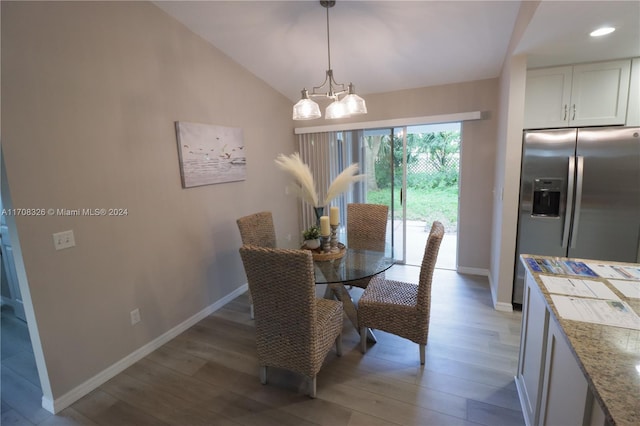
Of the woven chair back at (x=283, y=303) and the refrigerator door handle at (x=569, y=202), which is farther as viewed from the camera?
the refrigerator door handle at (x=569, y=202)

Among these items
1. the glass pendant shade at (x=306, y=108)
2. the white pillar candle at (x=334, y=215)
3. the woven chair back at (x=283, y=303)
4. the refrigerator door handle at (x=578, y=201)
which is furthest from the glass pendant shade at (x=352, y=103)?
the refrigerator door handle at (x=578, y=201)

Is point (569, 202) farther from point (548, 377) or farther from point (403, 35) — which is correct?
point (403, 35)

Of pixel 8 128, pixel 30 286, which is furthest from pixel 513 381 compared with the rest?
pixel 8 128

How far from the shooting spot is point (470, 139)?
11.5 feet

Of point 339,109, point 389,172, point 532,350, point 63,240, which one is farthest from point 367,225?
point 63,240

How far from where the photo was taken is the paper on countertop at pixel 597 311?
3.70 feet

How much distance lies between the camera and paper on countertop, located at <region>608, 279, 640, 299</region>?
1.32 m

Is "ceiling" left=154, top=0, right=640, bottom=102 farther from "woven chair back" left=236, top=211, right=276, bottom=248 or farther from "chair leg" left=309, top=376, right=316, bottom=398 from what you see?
"chair leg" left=309, top=376, right=316, bottom=398

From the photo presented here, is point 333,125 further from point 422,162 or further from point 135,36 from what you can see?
point 422,162

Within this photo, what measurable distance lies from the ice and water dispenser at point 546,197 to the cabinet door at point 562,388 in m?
1.78

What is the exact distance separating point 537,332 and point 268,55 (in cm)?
328

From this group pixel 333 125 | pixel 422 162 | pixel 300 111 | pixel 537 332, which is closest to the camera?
pixel 537 332

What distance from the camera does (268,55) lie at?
10.3ft

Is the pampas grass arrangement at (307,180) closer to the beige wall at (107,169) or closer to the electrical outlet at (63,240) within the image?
the beige wall at (107,169)
